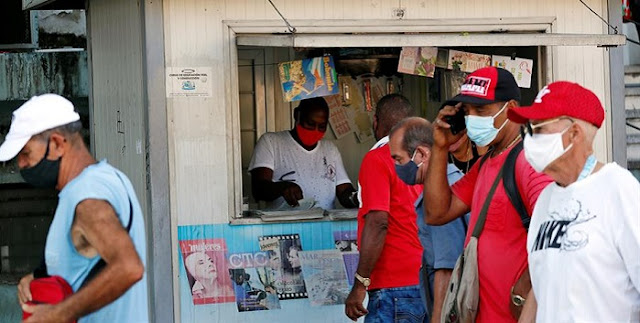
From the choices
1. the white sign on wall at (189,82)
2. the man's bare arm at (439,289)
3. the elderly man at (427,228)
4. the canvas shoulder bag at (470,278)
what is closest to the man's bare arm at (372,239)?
the elderly man at (427,228)

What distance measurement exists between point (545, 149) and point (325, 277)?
12.6 feet

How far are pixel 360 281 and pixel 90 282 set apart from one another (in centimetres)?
264

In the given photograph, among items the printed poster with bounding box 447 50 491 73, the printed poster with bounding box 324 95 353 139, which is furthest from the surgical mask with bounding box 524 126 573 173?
the printed poster with bounding box 324 95 353 139

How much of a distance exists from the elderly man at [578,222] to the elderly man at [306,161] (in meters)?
4.28

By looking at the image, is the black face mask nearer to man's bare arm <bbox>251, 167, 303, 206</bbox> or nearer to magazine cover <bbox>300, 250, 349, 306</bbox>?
magazine cover <bbox>300, 250, 349, 306</bbox>

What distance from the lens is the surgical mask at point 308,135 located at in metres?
8.53

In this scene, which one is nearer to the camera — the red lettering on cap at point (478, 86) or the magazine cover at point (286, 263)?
the red lettering on cap at point (478, 86)

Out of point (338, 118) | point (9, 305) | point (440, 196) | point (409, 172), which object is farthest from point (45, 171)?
point (9, 305)

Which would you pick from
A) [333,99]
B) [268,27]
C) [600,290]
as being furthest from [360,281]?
[333,99]

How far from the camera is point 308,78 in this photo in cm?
783

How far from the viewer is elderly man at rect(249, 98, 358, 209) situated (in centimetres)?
837

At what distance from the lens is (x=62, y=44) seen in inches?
436

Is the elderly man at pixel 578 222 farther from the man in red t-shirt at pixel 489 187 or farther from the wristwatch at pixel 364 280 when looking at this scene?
the wristwatch at pixel 364 280

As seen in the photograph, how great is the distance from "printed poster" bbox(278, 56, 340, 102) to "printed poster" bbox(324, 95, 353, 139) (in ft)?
4.59
